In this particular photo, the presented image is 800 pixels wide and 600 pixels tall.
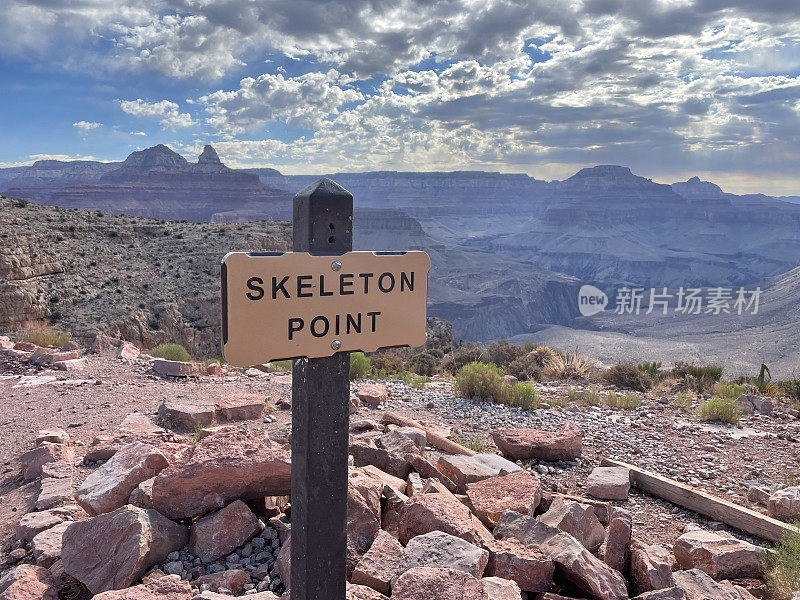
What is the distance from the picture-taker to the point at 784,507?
171 inches

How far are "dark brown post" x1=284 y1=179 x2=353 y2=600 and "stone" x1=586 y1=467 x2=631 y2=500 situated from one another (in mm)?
3630

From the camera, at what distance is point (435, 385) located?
933 centimetres

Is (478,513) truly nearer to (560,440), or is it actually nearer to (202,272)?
(560,440)

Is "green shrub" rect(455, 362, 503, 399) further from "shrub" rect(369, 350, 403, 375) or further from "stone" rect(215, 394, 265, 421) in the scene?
"stone" rect(215, 394, 265, 421)

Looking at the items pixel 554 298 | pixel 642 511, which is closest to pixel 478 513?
pixel 642 511

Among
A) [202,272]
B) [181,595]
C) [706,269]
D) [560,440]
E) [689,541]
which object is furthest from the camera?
[706,269]

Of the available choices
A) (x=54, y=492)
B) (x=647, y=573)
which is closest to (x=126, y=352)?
(x=54, y=492)

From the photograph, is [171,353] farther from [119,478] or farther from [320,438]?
[320,438]

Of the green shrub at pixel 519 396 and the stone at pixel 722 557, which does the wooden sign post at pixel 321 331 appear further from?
the green shrub at pixel 519 396

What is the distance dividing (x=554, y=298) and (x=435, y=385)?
139 meters

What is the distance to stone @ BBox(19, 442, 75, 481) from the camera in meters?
4.32

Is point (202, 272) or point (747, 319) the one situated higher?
point (202, 272)

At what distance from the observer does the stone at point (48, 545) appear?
3035mm

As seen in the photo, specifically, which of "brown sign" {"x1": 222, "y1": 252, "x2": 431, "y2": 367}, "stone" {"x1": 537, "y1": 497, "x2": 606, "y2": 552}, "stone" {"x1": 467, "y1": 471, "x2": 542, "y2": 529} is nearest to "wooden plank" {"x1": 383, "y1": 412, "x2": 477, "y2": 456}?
"stone" {"x1": 467, "y1": 471, "x2": 542, "y2": 529}
